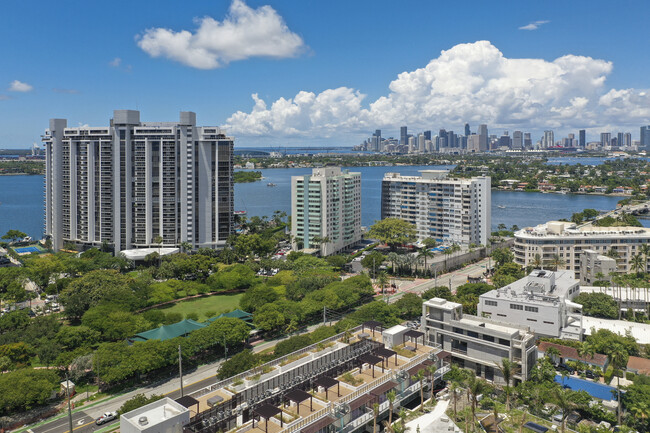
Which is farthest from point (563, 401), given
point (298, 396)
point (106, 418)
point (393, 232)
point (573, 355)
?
point (393, 232)

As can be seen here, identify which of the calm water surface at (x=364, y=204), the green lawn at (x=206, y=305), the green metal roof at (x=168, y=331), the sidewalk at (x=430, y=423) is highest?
the calm water surface at (x=364, y=204)

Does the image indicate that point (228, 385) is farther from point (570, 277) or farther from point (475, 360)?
point (570, 277)

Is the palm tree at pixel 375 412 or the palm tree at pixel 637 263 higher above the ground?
the palm tree at pixel 637 263

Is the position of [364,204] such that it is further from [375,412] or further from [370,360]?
[375,412]

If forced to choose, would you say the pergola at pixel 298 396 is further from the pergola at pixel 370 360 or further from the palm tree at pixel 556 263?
the palm tree at pixel 556 263

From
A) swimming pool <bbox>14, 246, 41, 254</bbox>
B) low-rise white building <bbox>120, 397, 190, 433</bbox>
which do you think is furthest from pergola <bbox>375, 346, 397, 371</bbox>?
swimming pool <bbox>14, 246, 41, 254</bbox>

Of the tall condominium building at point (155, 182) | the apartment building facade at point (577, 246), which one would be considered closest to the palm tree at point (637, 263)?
the apartment building facade at point (577, 246)

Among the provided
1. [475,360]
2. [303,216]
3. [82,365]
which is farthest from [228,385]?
[303,216]
